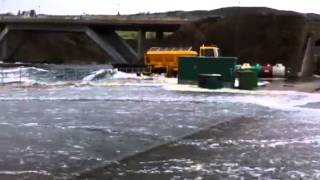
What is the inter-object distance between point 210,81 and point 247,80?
9.05 ft

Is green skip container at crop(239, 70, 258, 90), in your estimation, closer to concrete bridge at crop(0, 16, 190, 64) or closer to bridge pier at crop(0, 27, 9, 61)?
concrete bridge at crop(0, 16, 190, 64)

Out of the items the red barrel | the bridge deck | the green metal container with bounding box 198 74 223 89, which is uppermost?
the bridge deck

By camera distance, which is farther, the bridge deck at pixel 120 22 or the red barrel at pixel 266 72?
the bridge deck at pixel 120 22

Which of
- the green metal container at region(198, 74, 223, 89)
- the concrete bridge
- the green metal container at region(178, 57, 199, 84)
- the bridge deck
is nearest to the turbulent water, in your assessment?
the green metal container at region(198, 74, 223, 89)

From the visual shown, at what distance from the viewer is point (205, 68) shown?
47406 mm

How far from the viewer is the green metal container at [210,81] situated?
44.6 metres

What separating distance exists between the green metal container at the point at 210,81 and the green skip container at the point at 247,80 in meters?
Answer: 1.45

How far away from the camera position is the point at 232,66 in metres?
46.2

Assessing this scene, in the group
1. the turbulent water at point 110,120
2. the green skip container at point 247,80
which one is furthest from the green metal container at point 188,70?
the turbulent water at point 110,120

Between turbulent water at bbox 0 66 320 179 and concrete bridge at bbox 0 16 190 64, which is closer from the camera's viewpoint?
turbulent water at bbox 0 66 320 179

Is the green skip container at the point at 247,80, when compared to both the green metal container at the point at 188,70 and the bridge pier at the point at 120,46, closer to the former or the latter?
the green metal container at the point at 188,70

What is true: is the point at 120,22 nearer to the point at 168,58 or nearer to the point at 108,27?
the point at 108,27

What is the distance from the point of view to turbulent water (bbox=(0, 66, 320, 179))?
15.0 metres

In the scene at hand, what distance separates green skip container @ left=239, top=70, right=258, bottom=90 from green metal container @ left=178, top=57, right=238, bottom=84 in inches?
31.2
